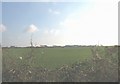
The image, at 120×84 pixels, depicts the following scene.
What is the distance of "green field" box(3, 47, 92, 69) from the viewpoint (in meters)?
5.29

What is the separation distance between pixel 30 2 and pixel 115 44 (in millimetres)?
2253

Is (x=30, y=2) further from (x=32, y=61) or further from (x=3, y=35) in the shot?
(x=32, y=61)

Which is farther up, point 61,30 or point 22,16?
point 22,16

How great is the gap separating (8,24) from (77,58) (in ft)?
6.21

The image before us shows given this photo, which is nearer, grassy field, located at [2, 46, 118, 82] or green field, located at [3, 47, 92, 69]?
grassy field, located at [2, 46, 118, 82]

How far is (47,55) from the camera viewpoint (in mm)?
5598

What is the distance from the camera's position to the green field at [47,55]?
5.29 meters

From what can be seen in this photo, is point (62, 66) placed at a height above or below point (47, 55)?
below

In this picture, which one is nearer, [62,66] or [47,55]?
[62,66]

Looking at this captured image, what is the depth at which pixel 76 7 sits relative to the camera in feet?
17.3

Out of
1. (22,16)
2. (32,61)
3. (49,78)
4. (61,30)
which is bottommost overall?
(49,78)

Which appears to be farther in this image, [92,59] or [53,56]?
[53,56]

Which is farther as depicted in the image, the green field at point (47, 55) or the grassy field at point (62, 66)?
the green field at point (47, 55)

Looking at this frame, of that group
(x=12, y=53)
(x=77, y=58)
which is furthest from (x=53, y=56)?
(x=12, y=53)
